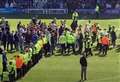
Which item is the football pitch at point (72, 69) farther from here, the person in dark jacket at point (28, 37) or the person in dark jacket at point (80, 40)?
the person in dark jacket at point (28, 37)

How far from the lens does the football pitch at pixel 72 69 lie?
28.1 meters

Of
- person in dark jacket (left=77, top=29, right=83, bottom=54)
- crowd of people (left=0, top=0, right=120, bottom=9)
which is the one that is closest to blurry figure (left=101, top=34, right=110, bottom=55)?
person in dark jacket (left=77, top=29, right=83, bottom=54)

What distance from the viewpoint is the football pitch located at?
92.3ft

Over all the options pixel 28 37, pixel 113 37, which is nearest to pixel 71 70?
pixel 28 37

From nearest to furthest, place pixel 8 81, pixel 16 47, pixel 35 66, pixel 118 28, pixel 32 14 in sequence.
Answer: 1. pixel 8 81
2. pixel 35 66
3. pixel 16 47
4. pixel 118 28
5. pixel 32 14

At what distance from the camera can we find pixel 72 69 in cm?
3019

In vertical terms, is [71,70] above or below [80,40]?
below

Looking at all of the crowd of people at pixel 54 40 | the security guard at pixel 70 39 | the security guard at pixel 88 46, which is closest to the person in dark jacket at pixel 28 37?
the crowd of people at pixel 54 40

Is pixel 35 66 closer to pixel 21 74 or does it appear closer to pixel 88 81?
pixel 21 74

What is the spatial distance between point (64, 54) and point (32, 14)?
61.4ft

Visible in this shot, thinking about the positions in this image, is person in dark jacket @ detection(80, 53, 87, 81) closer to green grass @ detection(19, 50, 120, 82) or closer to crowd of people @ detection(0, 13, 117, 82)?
green grass @ detection(19, 50, 120, 82)

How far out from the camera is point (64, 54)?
111 ft

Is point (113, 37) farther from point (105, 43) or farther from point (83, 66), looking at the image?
point (83, 66)

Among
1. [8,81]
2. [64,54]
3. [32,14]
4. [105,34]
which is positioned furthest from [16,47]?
[32,14]
